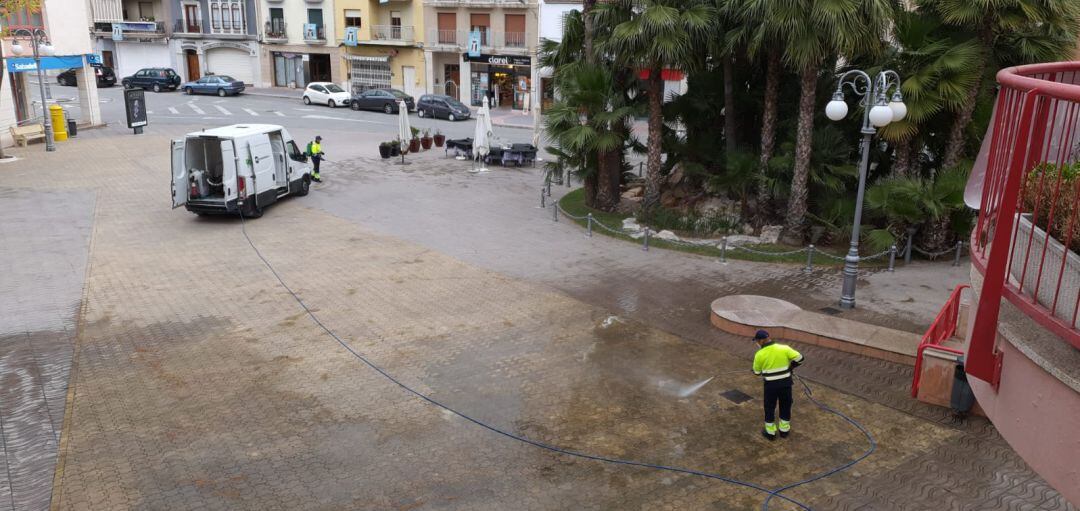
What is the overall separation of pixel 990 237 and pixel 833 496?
4.49m

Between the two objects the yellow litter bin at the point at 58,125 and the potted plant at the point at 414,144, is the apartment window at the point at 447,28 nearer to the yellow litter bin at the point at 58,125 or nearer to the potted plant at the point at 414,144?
the potted plant at the point at 414,144

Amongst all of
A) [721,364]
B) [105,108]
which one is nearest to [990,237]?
[721,364]

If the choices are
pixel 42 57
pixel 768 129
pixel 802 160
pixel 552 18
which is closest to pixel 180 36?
pixel 42 57

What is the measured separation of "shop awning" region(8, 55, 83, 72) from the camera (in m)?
29.8

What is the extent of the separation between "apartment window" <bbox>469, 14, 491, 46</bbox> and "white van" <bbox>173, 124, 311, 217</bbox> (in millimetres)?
26279

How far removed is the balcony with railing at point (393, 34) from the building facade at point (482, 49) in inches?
50.9

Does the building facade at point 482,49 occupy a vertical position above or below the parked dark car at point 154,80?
above

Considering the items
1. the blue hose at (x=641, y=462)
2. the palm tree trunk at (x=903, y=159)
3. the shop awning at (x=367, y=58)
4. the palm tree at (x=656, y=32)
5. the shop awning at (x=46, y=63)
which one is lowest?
the blue hose at (x=641, y=462)

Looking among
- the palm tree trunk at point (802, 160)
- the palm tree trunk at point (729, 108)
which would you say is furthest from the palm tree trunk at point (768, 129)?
the palm tree trunk at point (729, 108)

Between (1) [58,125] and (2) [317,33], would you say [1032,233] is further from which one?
(2) [317,33]

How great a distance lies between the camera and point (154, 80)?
165ft

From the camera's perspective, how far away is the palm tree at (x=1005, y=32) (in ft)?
45.1

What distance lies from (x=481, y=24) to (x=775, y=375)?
129 ft

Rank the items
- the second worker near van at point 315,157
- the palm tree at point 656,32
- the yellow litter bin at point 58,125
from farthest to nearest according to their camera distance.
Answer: the yellow litter bin at point 58,125
the second worker near van at point 315,157
the palm tree at point 656,32
